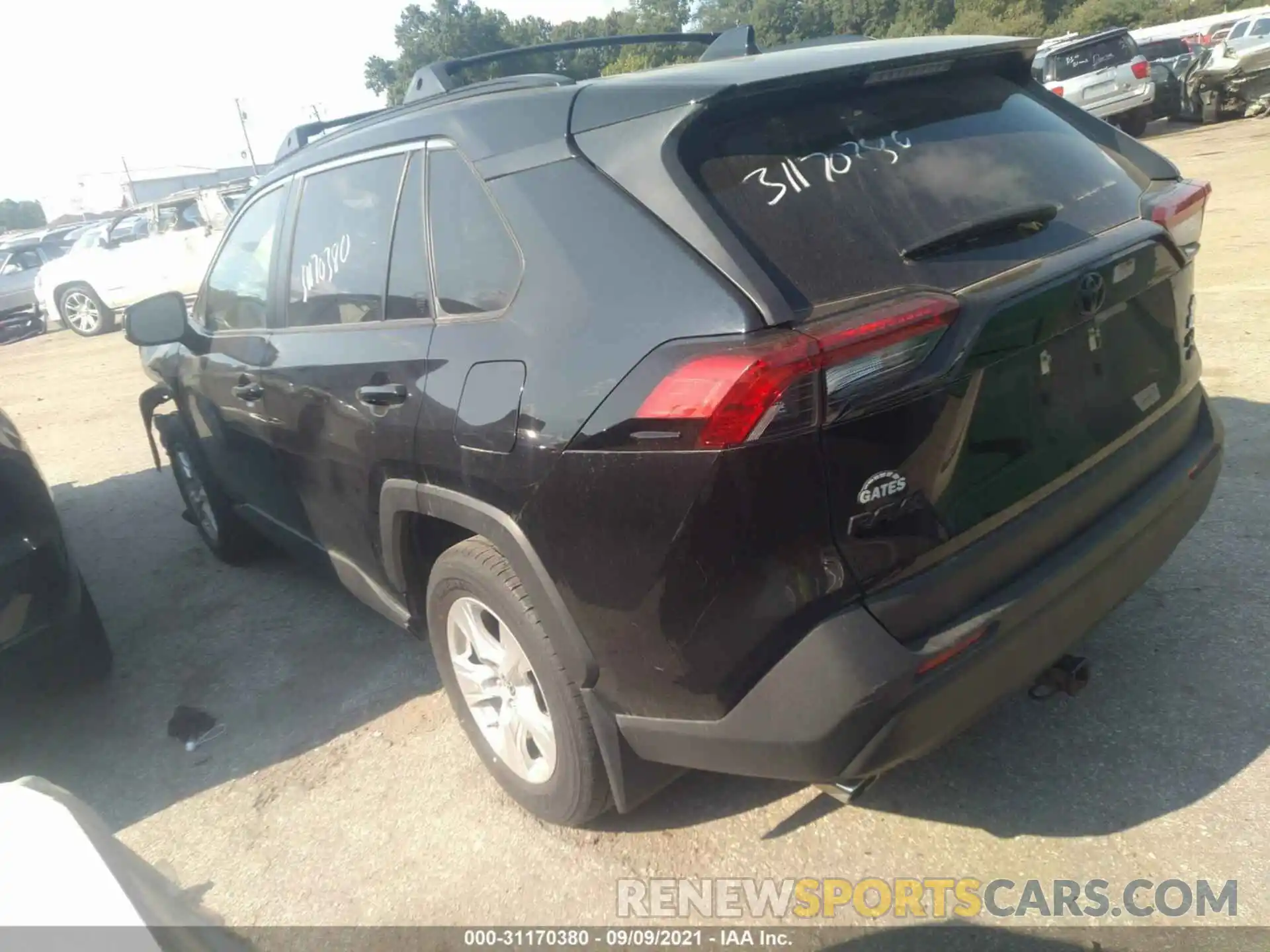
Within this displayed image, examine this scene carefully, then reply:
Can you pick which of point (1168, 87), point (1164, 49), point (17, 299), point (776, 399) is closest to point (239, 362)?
point (776, 399)

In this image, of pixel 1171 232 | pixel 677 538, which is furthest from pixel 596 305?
pixel 1171 232

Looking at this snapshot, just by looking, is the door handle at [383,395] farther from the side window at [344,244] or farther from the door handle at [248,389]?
the door handle at [248,389]

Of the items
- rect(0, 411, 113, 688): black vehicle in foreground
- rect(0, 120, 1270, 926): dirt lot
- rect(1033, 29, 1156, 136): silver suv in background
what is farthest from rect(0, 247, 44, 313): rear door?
rect(1033, 29, 1156, 136): silver suv in background

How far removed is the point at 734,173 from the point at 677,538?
2.66 feet

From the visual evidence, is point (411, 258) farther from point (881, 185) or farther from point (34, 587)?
point (34, 587)

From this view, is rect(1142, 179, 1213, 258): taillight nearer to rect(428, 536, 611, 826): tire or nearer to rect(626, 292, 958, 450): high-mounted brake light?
rect(626, 292, 958, 450): high-mounted brake light

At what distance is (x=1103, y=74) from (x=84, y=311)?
58.6 feet

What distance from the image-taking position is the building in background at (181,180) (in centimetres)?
6726

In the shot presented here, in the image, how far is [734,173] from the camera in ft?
7.18

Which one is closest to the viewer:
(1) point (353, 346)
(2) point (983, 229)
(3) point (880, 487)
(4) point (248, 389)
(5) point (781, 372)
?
(5) point (781, 372)

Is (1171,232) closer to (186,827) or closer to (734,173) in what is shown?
(734,173)

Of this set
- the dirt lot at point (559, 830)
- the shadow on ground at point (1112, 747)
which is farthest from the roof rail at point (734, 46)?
the dirt lot at point (559, 830)

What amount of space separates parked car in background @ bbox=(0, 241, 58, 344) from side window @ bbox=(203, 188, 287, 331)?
17305mm

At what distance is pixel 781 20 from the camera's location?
69875 mm
